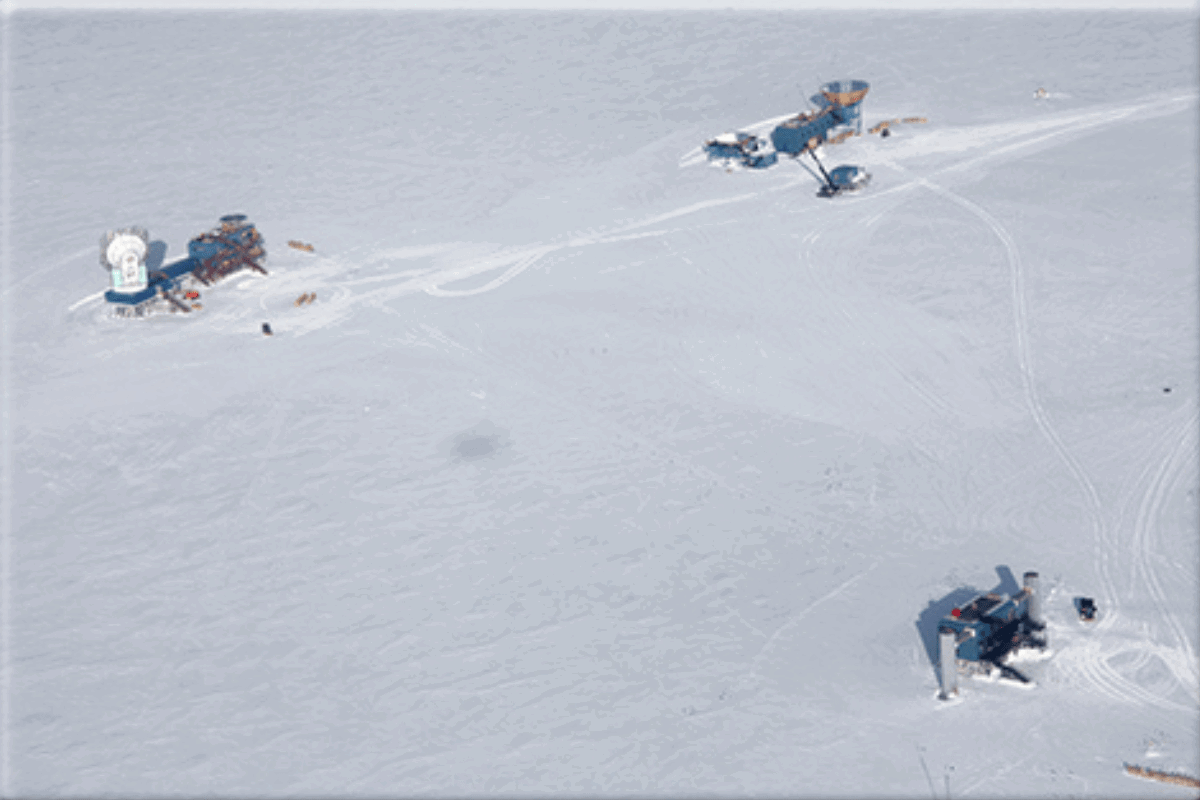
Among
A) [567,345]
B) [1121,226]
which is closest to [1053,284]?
[1121,226]

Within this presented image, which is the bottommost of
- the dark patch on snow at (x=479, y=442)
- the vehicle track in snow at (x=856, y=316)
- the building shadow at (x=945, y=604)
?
Result: the building shadow at (x=945, y=604)

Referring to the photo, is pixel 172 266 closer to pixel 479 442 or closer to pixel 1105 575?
pixel 479 442

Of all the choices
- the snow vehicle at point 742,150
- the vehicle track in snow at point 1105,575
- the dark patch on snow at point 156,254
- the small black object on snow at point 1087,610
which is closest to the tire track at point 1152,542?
the vehicle track in snow at point 1105,575

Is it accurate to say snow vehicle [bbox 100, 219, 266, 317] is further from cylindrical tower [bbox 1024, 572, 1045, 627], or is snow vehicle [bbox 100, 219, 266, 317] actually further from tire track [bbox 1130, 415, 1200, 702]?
tire track [bbox 1130, 415, 1200, 702]

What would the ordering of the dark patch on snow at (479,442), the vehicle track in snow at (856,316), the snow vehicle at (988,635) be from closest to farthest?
the snow vehicle at (988,635) → the dark patch on snow at (479,442) → the vehicle track in snow at (856,316)

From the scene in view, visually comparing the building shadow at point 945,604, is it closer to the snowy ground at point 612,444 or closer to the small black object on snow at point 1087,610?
the snowy ground at point 612,444

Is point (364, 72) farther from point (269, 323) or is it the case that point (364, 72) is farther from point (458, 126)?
point (269, 323)

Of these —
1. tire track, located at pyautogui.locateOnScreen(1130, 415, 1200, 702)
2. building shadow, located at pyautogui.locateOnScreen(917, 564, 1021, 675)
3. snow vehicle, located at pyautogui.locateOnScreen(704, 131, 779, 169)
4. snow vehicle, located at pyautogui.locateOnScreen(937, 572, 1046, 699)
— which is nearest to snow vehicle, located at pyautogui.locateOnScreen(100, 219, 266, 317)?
snow vehicle, located at pyautogui.locateOnScreen(704, 131, 779, 169)
